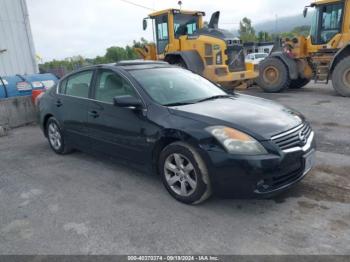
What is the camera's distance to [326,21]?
33.0ft

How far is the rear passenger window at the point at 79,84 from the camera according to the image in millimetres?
4578

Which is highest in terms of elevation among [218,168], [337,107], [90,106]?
[90,106]

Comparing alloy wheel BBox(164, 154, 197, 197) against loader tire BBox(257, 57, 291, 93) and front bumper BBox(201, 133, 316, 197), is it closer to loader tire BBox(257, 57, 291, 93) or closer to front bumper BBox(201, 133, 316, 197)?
front bumper BBox(201, 133, 316, 197)

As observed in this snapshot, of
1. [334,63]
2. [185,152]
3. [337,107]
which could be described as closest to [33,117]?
[185,152]

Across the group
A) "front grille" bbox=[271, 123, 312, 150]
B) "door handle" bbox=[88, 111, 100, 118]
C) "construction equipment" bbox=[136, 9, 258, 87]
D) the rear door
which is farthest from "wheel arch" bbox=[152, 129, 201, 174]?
"construction equipment" bbox=[136, 9, 258, 87]

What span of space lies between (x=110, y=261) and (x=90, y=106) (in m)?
2.36

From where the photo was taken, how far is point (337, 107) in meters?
7.98

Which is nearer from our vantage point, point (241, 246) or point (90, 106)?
point (241, 246)

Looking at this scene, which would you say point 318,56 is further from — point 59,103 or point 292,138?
point 59,103

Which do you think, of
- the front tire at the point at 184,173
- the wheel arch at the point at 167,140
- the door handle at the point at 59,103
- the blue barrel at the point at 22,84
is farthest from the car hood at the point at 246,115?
the blue barrel at the point at 22,84

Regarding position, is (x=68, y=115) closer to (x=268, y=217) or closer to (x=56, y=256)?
(x=56, y=256)

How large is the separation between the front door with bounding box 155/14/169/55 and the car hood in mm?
7773

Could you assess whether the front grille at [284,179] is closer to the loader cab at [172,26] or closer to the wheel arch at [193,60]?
the wheel arch at [193,60]

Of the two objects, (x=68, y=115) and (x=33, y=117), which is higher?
(x=68, y=115)
